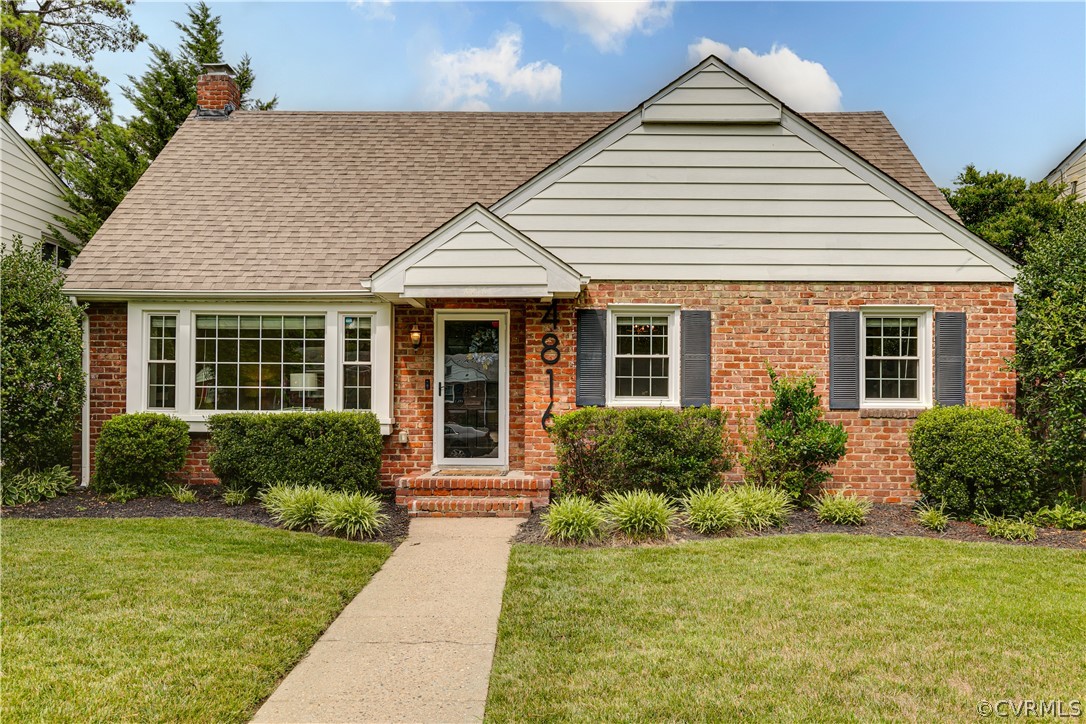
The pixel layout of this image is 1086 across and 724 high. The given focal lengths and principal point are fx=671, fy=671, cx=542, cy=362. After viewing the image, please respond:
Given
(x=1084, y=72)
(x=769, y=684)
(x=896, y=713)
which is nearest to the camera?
(x=896, y=713)

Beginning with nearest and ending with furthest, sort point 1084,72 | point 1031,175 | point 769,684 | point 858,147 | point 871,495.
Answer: point 769,684, point 1084,72, point 871,495, point 858,147, point 1031,175

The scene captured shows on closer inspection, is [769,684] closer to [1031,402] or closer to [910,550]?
[910,550]

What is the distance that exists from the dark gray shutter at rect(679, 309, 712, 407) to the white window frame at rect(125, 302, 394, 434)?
4.07 meters

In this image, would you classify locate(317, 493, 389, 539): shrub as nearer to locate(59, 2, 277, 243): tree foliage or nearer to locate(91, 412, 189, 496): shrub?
locate(91, 412, 189, 496): shrub

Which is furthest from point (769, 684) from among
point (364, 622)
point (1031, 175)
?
point (1031, 175)

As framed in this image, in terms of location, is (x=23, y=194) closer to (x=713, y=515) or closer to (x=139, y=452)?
(x=139, y=452)

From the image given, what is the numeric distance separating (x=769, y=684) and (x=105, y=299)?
381 inches

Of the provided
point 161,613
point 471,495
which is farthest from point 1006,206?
point 161,613

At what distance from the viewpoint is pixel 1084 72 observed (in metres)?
8.05

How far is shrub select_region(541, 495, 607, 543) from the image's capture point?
701 centimetres

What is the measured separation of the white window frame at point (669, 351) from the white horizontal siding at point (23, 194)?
Answer: 10610 mm

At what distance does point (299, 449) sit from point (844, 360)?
724 centimetres

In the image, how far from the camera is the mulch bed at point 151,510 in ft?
26.2

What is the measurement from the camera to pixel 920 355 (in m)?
9.05
